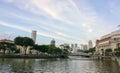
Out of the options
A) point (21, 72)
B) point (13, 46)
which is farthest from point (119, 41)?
point (21, 72)

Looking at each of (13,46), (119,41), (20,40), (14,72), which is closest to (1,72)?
(14,72)

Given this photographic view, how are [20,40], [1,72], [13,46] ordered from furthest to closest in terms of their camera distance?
[13,46] → [20,40] → [1,72]

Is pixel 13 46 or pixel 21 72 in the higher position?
pixel 13 46

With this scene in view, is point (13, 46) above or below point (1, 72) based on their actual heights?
above

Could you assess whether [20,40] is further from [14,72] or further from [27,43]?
[14,72]

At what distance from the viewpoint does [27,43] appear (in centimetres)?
17938

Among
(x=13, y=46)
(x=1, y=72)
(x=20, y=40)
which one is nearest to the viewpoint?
(x=1, y=72)

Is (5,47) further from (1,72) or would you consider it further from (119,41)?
(1,72)

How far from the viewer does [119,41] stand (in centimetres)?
19900

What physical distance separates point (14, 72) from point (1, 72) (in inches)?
112

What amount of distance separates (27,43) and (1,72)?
130824 millimetres

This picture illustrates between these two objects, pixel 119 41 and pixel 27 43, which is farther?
Result: pixel 119 41

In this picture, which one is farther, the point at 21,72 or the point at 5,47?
the point at 5,47

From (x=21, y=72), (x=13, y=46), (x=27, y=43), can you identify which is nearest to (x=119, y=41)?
(x=27, y=43)
